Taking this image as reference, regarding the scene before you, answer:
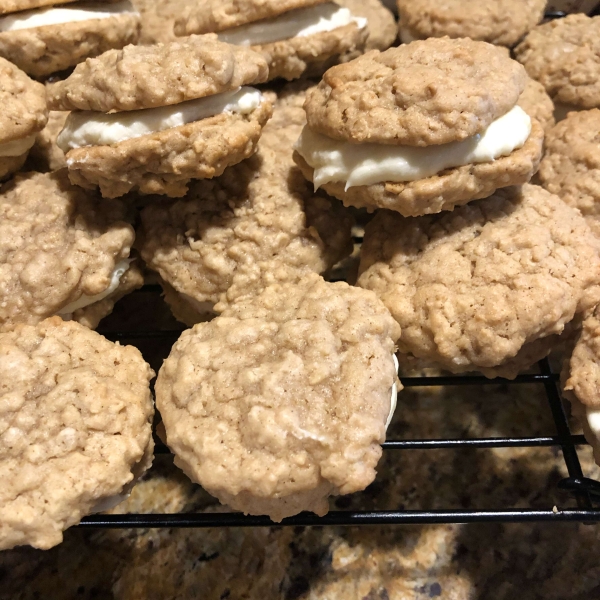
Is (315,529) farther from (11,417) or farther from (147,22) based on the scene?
(147,22)

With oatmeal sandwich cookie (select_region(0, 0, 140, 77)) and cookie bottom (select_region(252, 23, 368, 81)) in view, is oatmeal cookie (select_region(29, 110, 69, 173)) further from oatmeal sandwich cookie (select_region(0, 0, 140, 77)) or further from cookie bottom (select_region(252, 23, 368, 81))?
cookie bottom (select_region(252, 23, 368, 81))

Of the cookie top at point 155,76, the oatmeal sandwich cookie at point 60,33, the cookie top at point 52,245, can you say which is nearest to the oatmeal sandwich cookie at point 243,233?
the cookie top at point 52,245

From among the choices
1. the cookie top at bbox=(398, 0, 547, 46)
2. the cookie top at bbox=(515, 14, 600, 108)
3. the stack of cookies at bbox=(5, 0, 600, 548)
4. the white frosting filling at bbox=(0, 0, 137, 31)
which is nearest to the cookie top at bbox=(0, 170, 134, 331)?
the stack of cookies at bbox=(5, 0, 600, 548)

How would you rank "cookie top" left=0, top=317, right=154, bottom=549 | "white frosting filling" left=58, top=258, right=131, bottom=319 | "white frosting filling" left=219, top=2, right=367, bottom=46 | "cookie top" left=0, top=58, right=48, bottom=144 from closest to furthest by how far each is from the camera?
"cookie top" left=0, top=317, right=154, bottom=549, "cookie top" left=0, top=58, right=48, bottom=144, "white frosting filling" left=58, top=258, right=131, bottom=319, "white frosting filling" left=219, top=2, right=367, bottom=46

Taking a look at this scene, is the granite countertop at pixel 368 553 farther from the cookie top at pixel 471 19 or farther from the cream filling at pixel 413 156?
the cookie top at pixel 471 19

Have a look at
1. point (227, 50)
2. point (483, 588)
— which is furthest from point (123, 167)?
point (483, 588)

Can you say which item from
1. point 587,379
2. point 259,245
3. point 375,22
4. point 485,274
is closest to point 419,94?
point 485,274

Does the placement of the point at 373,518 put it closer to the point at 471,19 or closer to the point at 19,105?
the point at 19,105
